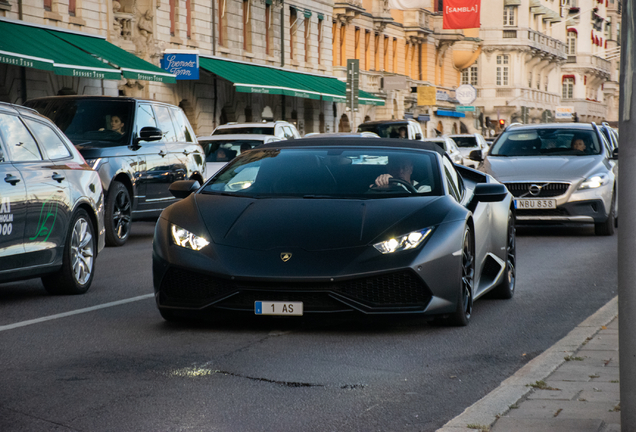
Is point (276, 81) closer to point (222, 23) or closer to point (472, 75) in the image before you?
point (222, 23)

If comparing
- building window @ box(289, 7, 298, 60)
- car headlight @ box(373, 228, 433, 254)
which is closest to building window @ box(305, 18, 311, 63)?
building window @ box(289, 7, 298, 60)

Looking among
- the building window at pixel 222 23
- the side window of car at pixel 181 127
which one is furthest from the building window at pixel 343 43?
the side window of car at pixel 181 127

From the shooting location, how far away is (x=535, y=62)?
9388cm

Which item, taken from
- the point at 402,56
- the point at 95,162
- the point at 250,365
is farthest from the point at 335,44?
the point at 250,365

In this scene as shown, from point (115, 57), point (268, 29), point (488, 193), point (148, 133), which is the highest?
point (268, 29)

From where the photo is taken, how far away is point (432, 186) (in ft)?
25.8

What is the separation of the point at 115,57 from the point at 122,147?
46.4 ft

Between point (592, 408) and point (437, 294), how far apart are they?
2178mm

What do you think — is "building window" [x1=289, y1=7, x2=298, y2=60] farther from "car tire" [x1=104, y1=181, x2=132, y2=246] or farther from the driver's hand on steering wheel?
the driver's hand on steering wheel

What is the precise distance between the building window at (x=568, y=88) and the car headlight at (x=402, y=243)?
110 m

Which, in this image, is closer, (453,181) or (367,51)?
(453,181)

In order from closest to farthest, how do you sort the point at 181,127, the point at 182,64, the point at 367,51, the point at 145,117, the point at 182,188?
the point at 182,188 < the point at 145,117 < the point at 181,127 < the point at 182,64 < the point at 367,51

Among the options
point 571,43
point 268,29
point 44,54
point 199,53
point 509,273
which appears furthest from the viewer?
point 571,43

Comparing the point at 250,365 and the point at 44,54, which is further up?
the point at 44,54
